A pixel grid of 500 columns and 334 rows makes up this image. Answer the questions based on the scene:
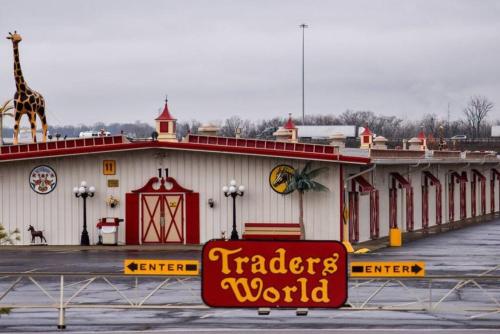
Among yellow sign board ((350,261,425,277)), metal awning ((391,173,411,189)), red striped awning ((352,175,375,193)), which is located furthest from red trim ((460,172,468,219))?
yellow sign board ((350,261,425,277))

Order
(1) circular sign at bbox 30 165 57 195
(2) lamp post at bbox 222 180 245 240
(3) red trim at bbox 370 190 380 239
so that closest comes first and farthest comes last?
1. (2) lamp post at bbox 222 180 245 240
2. (1) circular sign at bbox 30 165 57 195
3. (3) red trim at bbox 370 190 380 239

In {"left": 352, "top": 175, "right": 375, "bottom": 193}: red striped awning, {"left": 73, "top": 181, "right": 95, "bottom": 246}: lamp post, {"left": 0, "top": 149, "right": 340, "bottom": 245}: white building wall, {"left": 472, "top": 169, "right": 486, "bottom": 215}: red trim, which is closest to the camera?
{"left": 0, "top": 149, "right": 340, "bottom": 245}: white building wall

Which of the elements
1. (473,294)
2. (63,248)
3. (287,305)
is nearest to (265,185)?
(63,248)

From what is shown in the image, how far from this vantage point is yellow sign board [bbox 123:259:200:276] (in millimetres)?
22672

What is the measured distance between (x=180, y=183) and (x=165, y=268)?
24.7 meters

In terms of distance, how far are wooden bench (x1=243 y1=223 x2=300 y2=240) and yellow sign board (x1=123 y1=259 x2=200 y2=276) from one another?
A: 21.9m

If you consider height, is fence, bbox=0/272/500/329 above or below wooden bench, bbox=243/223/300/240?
below

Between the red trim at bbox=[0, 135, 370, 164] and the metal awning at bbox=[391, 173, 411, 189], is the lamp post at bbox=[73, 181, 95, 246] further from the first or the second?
the metal awning at bbox=[391, 173, 411, 189]

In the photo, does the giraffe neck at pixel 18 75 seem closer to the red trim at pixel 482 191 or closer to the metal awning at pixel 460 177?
the metal awning at pixel 460 177

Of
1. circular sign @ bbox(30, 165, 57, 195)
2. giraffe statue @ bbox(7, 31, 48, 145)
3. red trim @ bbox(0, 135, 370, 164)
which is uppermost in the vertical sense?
giraffe statue @ bbox(7, 31, 48, 145)

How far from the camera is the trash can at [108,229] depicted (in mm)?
47031

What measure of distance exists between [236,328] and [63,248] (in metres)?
24.2

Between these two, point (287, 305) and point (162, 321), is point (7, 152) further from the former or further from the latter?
point (287, 305)

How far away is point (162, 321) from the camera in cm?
2469
